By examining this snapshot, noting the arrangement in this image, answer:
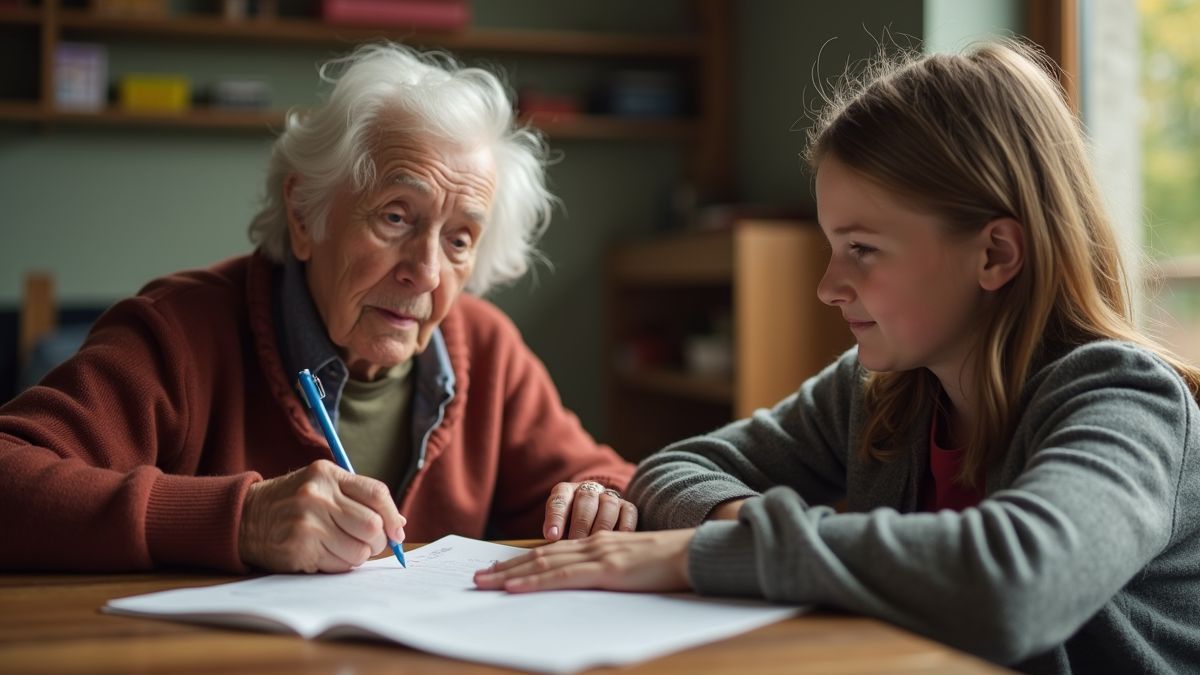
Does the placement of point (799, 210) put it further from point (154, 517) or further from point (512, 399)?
point (154, 517)

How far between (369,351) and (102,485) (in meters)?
0.51

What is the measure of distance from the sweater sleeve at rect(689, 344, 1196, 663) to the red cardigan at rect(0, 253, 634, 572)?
1.71 feet

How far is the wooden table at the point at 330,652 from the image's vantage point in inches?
30.1

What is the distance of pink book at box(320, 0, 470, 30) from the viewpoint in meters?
4.02

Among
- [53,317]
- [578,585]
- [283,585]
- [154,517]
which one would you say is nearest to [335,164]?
[154,517]

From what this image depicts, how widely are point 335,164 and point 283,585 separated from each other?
77 centimetres

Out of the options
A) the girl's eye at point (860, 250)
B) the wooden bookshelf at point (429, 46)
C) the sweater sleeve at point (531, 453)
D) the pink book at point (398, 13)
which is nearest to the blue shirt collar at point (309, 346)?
the sweater sleeve at point (531, 453)

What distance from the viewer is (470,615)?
89 centimetres

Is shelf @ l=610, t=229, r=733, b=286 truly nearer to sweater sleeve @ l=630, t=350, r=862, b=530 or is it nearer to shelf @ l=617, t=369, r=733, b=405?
shelf @ l=617, t=369, r=733, b=405

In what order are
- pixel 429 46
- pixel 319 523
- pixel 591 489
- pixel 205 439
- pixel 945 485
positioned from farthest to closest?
pixel 429 46
pixel 205 439
pixel 591 489
pixel 945 485
pixel 319 523

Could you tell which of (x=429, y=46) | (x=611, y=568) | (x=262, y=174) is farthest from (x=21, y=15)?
(x=611, y=568)

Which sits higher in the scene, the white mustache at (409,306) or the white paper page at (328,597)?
the white mustache at (409,306)

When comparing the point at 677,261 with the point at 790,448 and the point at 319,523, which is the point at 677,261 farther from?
the point at 319,523

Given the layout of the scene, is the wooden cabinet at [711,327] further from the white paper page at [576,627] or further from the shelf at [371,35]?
the white paper page at [576,627]
